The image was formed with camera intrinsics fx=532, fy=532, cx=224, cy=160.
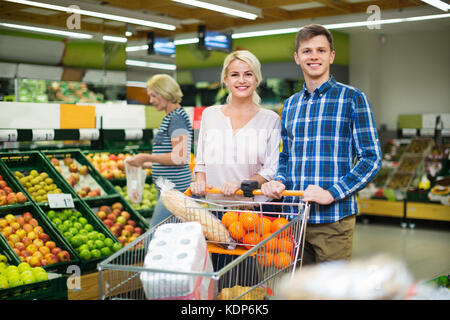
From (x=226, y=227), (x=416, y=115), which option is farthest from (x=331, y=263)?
(x=416, y=115)

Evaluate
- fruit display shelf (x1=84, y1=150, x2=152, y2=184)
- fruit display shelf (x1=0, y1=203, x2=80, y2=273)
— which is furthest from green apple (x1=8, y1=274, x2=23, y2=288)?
fruit display shelf (x1=84, y1=150, x2=152, y2=184)

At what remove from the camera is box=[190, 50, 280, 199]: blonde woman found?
2527 millimetres

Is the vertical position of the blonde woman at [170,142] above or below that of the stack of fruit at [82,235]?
above

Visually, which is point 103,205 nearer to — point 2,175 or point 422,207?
point 2,175

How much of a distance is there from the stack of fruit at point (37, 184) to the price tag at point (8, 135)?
0.27m

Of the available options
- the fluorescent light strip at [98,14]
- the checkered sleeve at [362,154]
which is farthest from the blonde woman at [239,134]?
the fluorescent light strip at [98,14]

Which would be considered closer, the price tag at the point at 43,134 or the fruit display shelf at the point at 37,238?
the fruit display shelf at the point at 37,238

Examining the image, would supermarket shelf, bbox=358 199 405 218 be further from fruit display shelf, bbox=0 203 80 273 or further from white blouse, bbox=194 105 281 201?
white blouse, bbox=194 105 281 201

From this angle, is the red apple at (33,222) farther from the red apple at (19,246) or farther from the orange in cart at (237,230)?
the orange in cart at (237,230)

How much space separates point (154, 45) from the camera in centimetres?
820

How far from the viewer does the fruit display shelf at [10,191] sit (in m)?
3.81

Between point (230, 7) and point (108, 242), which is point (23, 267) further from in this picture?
A: point (230, 7)

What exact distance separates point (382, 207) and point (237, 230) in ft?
20.3

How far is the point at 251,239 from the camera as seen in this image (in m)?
2.09
